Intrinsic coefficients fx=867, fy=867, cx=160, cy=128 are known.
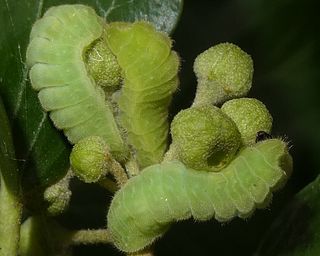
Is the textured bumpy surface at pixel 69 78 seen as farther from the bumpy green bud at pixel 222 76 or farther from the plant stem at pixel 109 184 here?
the bumpy green bud at pixel 222 76

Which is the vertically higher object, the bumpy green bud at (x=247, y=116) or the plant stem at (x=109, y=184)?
the bumpy green bud at (x=247, y=116)

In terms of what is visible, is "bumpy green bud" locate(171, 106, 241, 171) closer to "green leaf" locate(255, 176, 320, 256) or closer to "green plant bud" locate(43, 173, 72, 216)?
"green plant bud" locate(43, 173, 72, 216)

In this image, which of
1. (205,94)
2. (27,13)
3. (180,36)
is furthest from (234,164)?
(180,36)

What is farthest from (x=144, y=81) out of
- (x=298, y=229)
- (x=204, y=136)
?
(x=298, y=229)

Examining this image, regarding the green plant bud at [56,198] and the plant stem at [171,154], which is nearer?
the plant stem at [171,154]

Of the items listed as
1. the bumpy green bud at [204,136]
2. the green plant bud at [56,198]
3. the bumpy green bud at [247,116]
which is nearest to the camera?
the bumpy green bud at [204,136]

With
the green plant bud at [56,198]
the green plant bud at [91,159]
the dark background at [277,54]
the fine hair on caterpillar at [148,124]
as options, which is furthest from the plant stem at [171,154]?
the dark background at [277,54]

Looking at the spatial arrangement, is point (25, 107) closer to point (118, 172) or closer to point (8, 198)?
point (8, 198)
